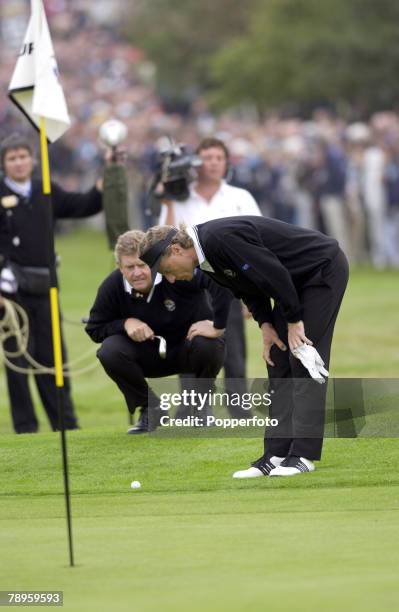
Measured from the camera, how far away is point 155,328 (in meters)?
11.5

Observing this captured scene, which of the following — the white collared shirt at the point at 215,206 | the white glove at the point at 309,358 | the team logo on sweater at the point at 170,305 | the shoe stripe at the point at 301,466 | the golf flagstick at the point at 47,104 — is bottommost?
the shoe stripe at the point at 301,466

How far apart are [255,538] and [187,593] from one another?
139 centimetres

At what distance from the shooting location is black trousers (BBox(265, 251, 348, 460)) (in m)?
9.62

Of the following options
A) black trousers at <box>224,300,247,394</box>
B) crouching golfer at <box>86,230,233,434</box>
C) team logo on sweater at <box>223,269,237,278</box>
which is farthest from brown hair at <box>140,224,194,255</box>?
black trousers at <box>224,300,247,394</box>

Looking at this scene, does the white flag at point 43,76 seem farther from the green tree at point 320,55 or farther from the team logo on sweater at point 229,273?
the green tree at point 320,55

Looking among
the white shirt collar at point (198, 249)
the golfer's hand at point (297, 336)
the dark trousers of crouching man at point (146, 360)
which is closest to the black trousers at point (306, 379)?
the golfer's hand at point (297, 336)

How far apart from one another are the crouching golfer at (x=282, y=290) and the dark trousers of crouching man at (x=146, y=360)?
4.77ft

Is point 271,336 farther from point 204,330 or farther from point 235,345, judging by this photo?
point 235,345

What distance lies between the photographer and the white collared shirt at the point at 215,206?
13.0 m

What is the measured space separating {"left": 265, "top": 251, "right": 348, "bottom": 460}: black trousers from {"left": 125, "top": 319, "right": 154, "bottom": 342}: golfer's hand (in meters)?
1.51

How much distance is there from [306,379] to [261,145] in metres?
24.3

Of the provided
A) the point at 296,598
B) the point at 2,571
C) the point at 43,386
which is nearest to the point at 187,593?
the point at 296,598

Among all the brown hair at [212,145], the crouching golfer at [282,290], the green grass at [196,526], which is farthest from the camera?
the brown hair at [212,145]

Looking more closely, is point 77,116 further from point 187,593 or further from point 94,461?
point 187,593
